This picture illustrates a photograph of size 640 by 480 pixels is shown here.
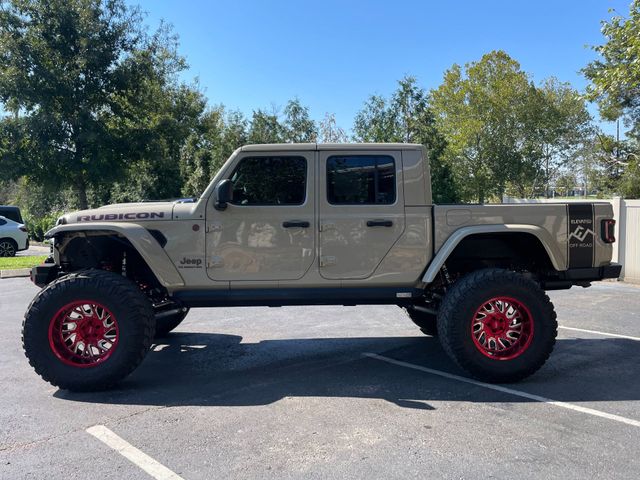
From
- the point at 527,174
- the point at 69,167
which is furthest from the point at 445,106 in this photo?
the point at 69,167

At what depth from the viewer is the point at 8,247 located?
1855cm

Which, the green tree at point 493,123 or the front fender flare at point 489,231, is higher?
the green tree at point 493,123

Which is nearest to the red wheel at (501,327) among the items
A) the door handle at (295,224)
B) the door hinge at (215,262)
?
the door handle at (295,224)

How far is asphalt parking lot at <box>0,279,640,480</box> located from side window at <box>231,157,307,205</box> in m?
1.72

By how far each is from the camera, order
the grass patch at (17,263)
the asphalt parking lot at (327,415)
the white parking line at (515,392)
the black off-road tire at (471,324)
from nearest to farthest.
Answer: the asphalt parking lot at (327,415), the white parking line at (515,392), the black off-road tire at (471,324), the grass patch at (17,263)

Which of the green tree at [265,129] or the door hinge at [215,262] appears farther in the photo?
the green tree at [265,129]

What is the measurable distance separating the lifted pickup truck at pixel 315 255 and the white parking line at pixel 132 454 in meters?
0.92

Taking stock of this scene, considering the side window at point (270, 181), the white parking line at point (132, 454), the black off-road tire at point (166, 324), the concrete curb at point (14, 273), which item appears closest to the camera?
the white parking line at point (132, 454)

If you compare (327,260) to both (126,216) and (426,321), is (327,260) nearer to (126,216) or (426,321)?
(126,216)

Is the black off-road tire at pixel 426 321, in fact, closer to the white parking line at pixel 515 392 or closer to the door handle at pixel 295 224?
the white parking line at pixel 515 392

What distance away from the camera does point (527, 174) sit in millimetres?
33125

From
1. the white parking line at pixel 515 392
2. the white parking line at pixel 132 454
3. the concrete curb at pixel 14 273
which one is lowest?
the white parking line at pixel 132 454

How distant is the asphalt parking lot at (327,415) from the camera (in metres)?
3.29

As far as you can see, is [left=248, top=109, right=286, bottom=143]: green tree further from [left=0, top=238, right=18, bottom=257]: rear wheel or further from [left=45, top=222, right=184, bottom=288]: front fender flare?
[left=45, top=222, right=184, bottom=288]: front fender flare
